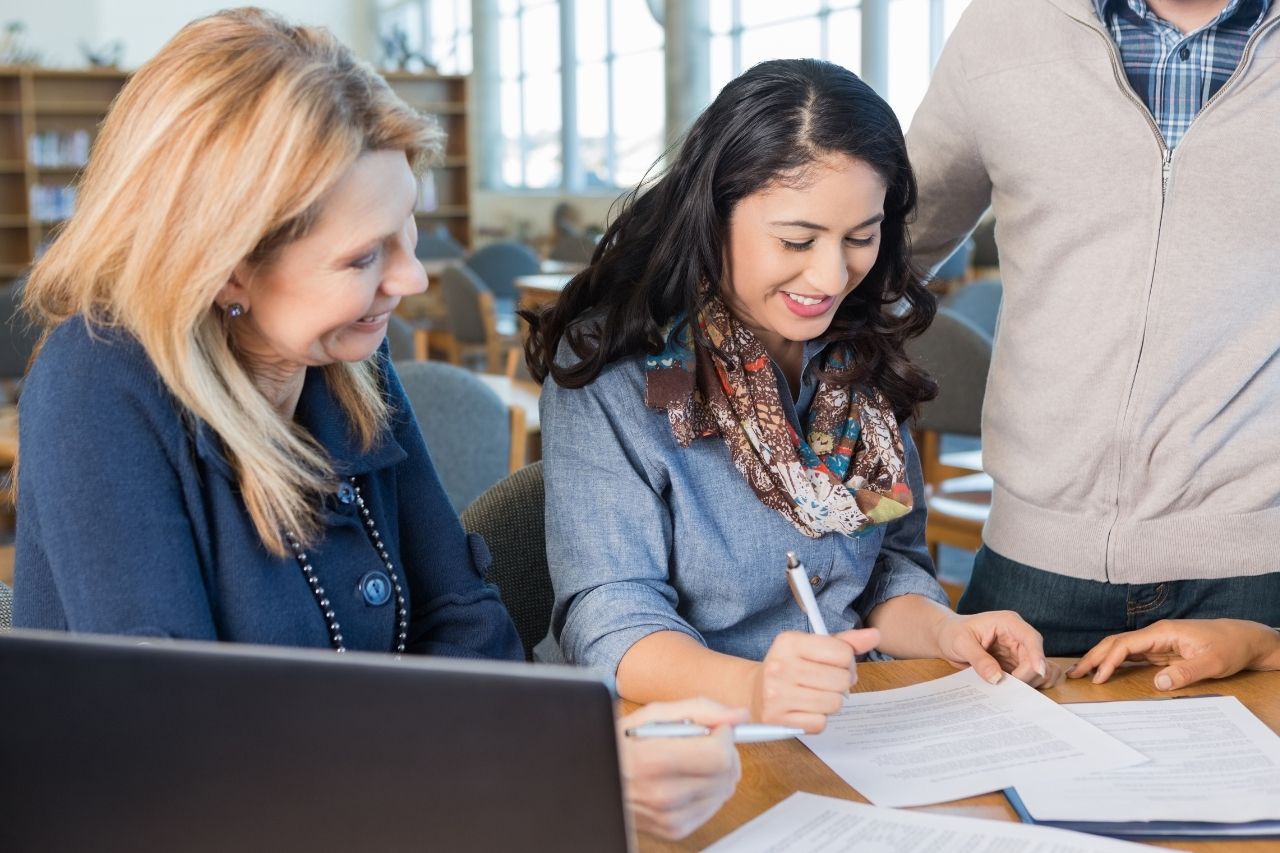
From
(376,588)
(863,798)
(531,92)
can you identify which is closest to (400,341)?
(376,588)

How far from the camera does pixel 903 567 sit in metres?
1.58

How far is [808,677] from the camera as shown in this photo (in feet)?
3.51

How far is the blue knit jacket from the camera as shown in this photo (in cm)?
95

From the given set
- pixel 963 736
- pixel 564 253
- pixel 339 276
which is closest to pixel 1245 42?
pixel 963 736

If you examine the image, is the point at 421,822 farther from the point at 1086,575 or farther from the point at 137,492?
the point at 1086,575

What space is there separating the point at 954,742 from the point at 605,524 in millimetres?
424

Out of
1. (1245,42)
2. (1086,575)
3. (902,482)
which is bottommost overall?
(1086,575)

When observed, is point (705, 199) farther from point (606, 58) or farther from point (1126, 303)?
point (606, 58)

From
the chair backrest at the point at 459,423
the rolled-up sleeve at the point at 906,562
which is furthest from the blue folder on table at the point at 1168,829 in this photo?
the chair backrest at the point at 459,423

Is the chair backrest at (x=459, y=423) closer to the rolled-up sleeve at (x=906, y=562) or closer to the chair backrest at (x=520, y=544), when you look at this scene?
the chair backrest at (x=520, y=544)

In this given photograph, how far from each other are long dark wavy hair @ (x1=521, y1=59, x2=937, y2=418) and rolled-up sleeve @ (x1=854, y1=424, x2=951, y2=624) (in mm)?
159

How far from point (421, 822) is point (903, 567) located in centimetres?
104

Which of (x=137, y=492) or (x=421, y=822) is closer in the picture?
(x=421, y=822)

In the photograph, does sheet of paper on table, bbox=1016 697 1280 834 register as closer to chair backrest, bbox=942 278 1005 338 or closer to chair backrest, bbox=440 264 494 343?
chair backrest, bbox=942 278 1005 338
